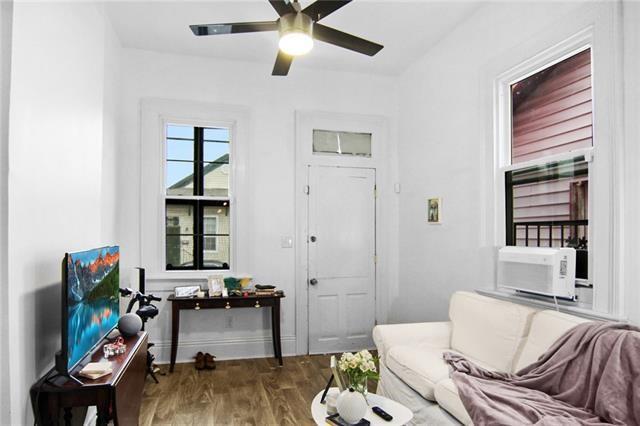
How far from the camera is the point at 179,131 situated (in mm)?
4246

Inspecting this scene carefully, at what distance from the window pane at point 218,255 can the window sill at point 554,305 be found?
8.47 ft

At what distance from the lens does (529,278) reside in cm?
263

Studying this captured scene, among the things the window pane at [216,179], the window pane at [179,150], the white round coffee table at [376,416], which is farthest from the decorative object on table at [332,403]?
the window pane at [179,150]

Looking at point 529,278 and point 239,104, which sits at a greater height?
point 239,104

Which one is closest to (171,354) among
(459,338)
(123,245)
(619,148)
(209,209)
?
(123,245)

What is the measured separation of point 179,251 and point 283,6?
280 centimetres

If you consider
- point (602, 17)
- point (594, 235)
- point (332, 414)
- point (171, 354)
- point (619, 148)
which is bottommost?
point (171, 354)

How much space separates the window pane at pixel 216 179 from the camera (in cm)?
430

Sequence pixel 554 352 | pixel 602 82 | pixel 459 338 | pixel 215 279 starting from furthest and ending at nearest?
pixel 215 279 → pixel 459 338 → pixel 602 82 → pixel 554 352

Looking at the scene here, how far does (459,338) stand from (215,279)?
2386 millimetres

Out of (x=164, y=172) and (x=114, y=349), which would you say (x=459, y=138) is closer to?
(x=164, y=172)

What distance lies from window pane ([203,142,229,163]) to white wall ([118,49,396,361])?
286 millimetres

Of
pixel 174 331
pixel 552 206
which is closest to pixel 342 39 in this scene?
pixel 552 206

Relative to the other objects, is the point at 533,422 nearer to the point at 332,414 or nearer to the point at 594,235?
the point at 332,414
